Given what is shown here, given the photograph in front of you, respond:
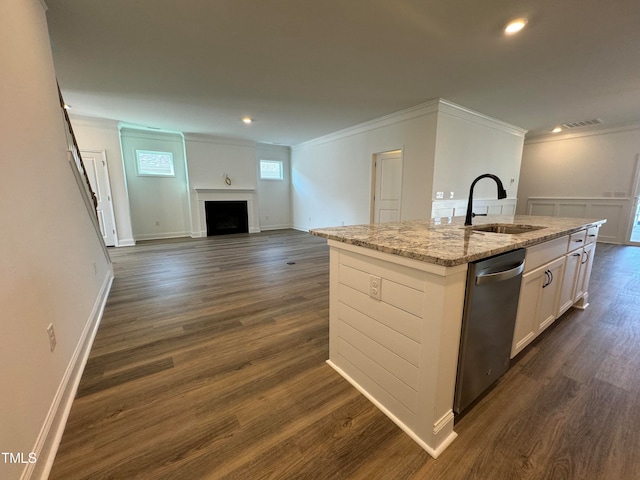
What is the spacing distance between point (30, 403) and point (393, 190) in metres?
5.32

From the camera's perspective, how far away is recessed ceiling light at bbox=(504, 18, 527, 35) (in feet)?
7.42

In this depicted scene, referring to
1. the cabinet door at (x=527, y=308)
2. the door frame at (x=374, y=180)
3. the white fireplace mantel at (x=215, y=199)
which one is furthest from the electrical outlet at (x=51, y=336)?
the white fireplace mantel at (x=215, y=199)

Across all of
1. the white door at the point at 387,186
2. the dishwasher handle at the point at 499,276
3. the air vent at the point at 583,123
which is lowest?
the dishwasher handle at the point at 499,276

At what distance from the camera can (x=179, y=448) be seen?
49.0 inches

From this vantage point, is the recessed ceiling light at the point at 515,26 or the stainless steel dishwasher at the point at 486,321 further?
the recessed ceiling light at the point at 515,26

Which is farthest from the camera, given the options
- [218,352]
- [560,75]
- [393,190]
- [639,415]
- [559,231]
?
[393,190]

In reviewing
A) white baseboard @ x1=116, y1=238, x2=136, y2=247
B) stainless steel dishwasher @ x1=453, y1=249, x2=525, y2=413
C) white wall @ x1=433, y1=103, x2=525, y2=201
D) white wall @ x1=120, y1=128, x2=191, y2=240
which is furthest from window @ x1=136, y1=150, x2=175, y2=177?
stainless steel dishwasher @ x1=453, y1=249, x2=525, y2=413

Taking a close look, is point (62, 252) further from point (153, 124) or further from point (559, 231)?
point (153, 124)

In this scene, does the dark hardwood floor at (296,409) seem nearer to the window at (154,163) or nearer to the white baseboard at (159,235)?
the white baseboard at (159,235)

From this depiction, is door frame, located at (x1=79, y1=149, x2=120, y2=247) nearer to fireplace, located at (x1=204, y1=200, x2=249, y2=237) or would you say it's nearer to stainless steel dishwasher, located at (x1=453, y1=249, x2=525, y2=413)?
fireplace, located at (x1=204, y1=200, x2=249, y2=237)

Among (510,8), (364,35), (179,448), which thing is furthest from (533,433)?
(364,35)

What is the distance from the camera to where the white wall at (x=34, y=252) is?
1.07m

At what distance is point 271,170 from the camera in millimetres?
8328

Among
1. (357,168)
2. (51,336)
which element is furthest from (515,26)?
(51,336)
